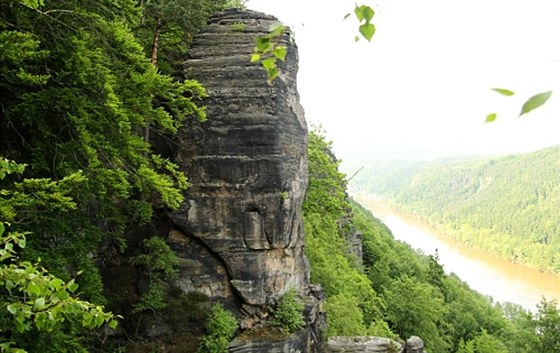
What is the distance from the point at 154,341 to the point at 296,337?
151 inches

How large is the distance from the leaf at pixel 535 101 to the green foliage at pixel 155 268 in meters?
12.1

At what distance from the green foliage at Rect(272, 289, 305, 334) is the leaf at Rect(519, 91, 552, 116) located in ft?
41.4

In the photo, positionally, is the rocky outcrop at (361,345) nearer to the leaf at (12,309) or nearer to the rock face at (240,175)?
the rock face at (240,175)

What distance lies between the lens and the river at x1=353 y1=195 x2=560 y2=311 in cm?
6169

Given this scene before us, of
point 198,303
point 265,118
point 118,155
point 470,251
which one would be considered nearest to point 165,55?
point 265,118

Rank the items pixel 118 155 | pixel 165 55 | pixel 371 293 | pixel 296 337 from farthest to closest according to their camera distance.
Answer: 1. pixel 371 293
2. pixel 165 55
3. pixel 296 337
4. pixel 118 155

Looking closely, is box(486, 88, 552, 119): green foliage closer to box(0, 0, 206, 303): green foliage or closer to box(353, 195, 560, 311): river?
box(0, 0, 206, 303): green foliage

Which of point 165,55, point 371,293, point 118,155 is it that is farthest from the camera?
point 371,293

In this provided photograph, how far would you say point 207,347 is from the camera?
12.3m

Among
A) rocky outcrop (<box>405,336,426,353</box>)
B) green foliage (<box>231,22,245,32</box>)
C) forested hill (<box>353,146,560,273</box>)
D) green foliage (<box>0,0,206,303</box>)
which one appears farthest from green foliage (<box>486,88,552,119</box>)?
forested hill (<box>353,146,560,273</box>)

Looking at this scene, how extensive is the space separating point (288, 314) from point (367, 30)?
12328 millimetres

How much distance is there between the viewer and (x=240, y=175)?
13.2 meters

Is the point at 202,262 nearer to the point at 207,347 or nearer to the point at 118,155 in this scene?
the point at 207,347

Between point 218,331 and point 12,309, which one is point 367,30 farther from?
point 218,331
